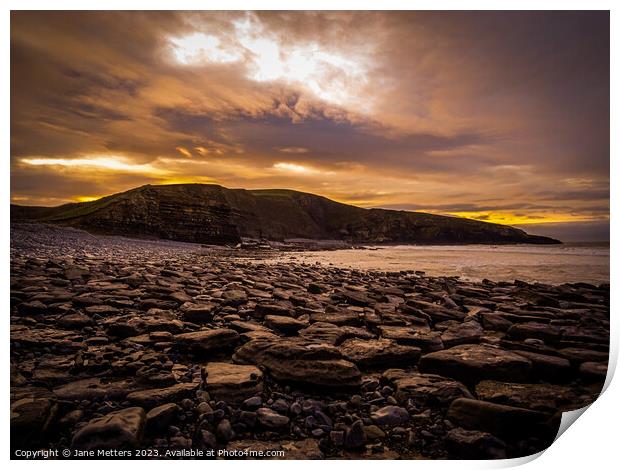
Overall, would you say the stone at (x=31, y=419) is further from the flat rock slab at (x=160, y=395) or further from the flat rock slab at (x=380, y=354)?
the flat rock slab at (x=380, y=354)

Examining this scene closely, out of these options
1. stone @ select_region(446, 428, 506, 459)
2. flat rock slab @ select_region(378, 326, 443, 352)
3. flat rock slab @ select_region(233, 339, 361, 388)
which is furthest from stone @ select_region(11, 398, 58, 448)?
flat rock slab @ select_region(378, 326, 443, 352)

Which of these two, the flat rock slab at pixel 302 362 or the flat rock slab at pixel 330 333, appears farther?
the flat rock slab at pixel 330 333

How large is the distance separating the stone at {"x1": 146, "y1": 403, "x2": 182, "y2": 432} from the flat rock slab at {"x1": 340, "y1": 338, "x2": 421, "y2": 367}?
4.67ft

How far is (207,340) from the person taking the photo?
10.0ft

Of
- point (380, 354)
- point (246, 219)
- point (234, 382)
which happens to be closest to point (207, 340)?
point (234, 382)

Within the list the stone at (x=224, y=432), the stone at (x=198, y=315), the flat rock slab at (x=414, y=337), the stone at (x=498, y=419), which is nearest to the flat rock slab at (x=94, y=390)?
the stone at (x=224, y=432)

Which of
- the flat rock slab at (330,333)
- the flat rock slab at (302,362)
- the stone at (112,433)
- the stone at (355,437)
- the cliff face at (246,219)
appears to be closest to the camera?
the stone at (112,433)

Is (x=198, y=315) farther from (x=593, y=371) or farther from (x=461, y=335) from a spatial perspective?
(x=593, y=371)

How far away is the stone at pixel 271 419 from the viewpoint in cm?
219

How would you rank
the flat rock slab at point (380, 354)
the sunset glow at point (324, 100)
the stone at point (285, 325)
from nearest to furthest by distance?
the flat rock slab at point (380, 354)
the sunset glow at point (324, 100)
the stone at point (285, 325)

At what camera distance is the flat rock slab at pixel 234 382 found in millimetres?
2354

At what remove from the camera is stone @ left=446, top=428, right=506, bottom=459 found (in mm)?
2113

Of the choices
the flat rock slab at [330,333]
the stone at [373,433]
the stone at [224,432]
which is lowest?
the stone at [373,433]

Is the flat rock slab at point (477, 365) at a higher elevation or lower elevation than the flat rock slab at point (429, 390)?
higher
